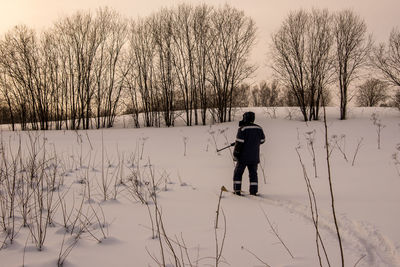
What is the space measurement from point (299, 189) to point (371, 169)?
270 cm

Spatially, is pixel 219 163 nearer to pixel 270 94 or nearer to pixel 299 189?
pixel 299 189

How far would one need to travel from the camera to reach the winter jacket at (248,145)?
545 centimetres

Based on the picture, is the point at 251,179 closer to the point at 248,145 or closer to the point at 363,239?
the point at 248,145

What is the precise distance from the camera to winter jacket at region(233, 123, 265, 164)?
5445 millimetres

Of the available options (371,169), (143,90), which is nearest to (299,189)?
(371,169)

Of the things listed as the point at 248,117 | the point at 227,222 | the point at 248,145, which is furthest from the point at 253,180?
the point at 227,222

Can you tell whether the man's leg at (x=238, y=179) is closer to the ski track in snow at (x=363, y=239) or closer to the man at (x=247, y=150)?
the man at (x=247, y=150)

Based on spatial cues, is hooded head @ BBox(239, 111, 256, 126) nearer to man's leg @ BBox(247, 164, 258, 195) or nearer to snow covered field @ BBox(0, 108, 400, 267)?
man's leg @ BBox(247, 164, 258, 195)

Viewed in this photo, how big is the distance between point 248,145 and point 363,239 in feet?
9.32

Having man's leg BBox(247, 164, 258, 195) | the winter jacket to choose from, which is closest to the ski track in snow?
man's leg BBox(247, 164, 258, 195)

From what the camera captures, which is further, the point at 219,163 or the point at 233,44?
the point at 233,44

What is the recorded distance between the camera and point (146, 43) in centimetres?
2350

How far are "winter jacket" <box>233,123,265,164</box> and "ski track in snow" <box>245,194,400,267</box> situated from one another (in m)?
1.63

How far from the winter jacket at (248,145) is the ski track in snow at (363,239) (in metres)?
1.63
